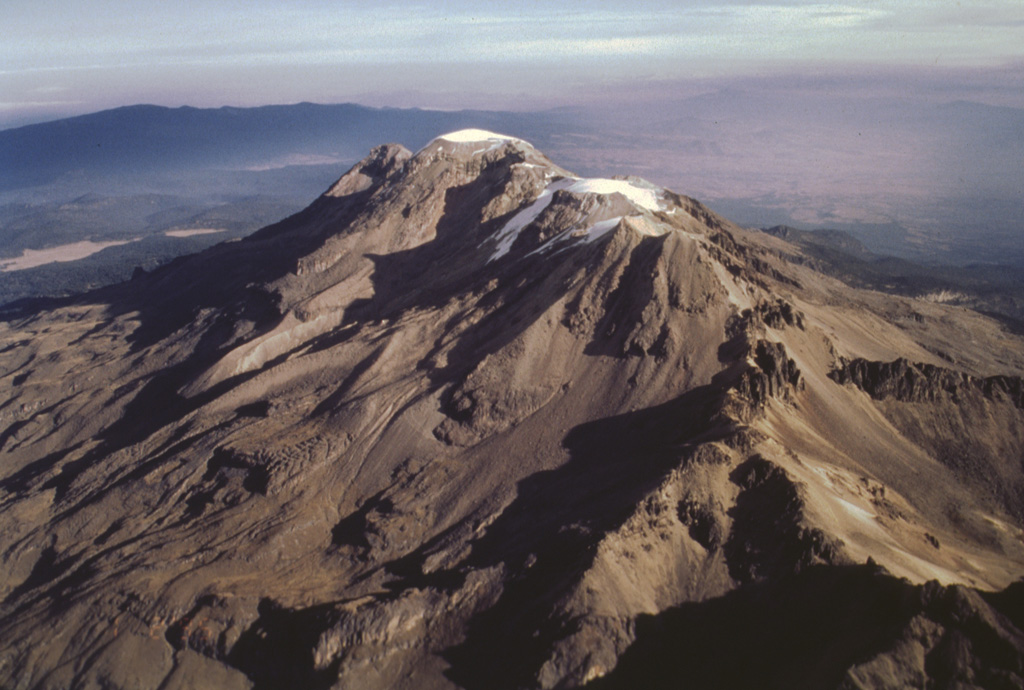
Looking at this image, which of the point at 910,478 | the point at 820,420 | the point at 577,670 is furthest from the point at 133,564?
the point at 910,478

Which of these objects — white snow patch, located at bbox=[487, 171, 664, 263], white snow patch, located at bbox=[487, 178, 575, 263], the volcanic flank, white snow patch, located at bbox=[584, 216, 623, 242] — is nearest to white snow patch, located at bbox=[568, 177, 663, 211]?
white snow patch, located at bbox=[487, 171, 664, 263]

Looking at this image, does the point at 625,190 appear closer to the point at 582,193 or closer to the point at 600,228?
the point at 582,193

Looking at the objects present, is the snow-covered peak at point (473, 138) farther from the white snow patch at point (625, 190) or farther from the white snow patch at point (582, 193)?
the white snow patch at point (625, 190)

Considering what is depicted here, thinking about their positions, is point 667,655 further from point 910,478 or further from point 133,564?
point 133,564

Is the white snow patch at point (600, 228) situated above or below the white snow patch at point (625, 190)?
below

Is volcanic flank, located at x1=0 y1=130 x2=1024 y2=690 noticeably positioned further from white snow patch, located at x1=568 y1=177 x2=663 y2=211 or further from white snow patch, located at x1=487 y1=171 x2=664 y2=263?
white snow patch, located at x1=568 y1=177 x2=663 y2=211

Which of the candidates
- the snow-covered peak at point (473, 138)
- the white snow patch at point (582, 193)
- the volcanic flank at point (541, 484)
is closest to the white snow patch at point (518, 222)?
the white snow patch at point (582, 193)

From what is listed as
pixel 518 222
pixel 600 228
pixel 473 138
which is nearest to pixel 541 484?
pixel 600 228

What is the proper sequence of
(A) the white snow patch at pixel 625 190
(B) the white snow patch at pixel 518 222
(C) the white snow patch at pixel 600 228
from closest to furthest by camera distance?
(C) the white snow patch at pixel 600 228 < (A) the white snow patch at pixel 625 190 < (B) the white snow patch at pixel 518 222
